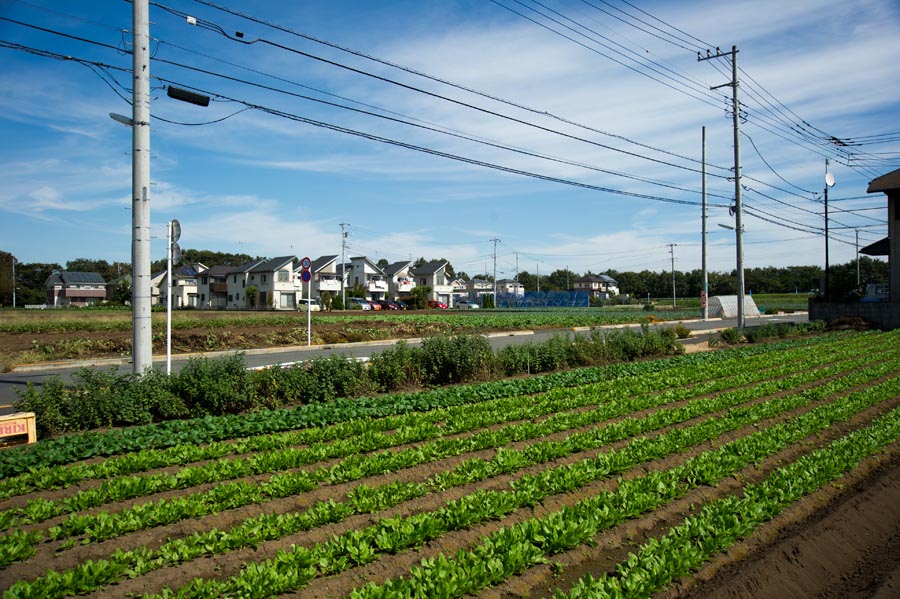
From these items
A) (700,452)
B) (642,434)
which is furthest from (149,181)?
(700,452)

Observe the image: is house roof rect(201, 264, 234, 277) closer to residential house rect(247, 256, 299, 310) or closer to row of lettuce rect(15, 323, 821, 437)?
residential house rect(247, 256, 299, 310)

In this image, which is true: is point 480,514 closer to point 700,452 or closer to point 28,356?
point 700,452

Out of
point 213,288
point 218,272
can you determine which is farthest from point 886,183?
point 218,272

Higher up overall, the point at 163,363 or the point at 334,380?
the point at 334,380

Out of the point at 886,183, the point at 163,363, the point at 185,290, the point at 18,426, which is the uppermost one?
the point at 886,183

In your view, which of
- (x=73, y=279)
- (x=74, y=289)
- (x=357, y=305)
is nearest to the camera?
(x=357, y=305)

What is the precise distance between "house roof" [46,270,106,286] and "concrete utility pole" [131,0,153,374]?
11208 centimetres

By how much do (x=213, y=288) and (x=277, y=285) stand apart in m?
16.4

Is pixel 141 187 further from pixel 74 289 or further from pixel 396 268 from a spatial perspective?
pixel 74 289

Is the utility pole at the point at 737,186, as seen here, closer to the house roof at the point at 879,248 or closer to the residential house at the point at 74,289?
the house roof at the point at 879,248

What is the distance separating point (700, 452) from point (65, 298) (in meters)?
121

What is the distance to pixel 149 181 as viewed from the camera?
11.4 meters

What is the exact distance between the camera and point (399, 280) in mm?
99500

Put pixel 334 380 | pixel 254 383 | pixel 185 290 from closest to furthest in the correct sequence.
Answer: pixel 254 383, pixel 334 380, pixel 185 290
